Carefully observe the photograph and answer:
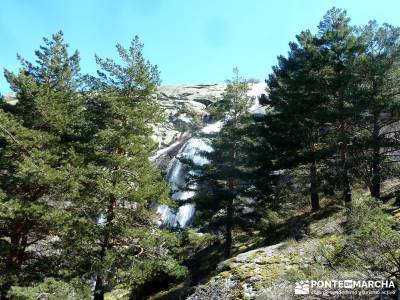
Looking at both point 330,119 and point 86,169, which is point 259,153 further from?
point 86,169

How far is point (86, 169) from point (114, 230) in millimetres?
2567

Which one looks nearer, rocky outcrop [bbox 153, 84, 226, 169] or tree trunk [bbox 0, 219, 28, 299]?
tree trunk [bbox 0, 219, 28, 299]

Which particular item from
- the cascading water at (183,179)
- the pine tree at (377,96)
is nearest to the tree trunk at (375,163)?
the pine tree at (377,96)

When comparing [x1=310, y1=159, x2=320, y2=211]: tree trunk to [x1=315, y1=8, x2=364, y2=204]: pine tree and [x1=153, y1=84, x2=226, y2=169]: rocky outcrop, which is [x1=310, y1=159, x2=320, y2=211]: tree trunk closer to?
[x1=315, y1=8, x2=364, y2=204]: pine tree

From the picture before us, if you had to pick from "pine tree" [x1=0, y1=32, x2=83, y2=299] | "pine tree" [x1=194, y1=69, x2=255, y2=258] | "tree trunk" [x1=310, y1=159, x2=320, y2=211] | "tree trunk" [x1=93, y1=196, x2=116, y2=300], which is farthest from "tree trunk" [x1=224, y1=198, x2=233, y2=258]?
"pine tree" [x1=0, y1=32, x2=83, y2=299]

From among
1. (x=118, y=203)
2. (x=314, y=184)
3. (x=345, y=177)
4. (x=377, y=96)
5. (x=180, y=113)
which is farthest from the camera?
(x=180, y=113)

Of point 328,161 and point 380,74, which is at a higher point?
point 380,74

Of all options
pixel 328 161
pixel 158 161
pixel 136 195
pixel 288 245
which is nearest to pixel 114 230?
pixel 136 195

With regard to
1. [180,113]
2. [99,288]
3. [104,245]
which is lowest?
[99,288]

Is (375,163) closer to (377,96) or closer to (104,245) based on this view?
(377,96)

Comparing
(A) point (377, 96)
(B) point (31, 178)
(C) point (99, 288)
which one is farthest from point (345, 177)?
(B) point (31, 178)

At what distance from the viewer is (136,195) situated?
15219mm

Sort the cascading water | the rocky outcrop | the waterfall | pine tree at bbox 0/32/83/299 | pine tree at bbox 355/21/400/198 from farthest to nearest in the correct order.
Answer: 1. the rocky outcrop
2. the waterfall
3. the cascading water
4. pine tree at bbox 355/21/400/198
5. pine tree at bbox 0/32/83/299

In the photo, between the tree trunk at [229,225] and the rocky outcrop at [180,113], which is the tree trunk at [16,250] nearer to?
the tree trunk at [229,225]
